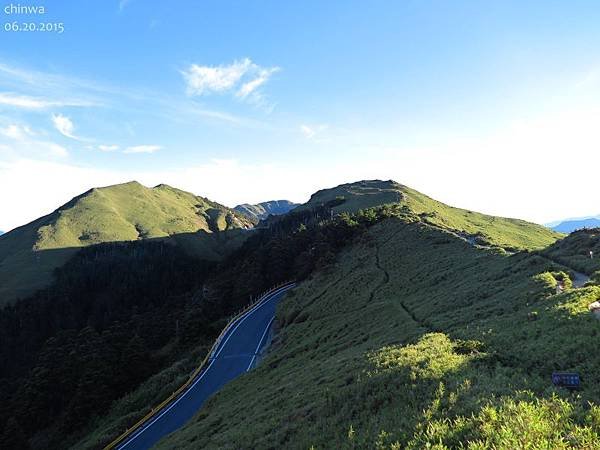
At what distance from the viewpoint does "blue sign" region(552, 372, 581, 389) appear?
1152 cm

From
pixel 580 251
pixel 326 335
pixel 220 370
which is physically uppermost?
pixel 580 251

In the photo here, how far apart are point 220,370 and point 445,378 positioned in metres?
42.2

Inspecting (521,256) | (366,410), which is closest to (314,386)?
(366,410)

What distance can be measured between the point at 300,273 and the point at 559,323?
71.9 m

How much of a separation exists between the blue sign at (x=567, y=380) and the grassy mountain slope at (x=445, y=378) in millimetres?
247

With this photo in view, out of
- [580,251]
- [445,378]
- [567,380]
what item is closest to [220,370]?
[580,251]

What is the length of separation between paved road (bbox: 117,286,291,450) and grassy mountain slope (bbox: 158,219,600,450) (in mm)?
7796

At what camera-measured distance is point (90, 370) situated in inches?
2574

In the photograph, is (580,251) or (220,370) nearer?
(580,251)

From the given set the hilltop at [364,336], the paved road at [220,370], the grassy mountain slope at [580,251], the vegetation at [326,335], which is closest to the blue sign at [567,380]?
the vegetation at [326,335]

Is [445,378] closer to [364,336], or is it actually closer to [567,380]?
[567,380]

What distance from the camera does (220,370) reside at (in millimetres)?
51250

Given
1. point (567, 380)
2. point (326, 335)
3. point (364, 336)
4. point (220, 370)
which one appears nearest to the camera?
point (567, 380)

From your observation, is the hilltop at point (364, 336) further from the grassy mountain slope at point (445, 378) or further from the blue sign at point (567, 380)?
the blue sign at point (567, 380)
